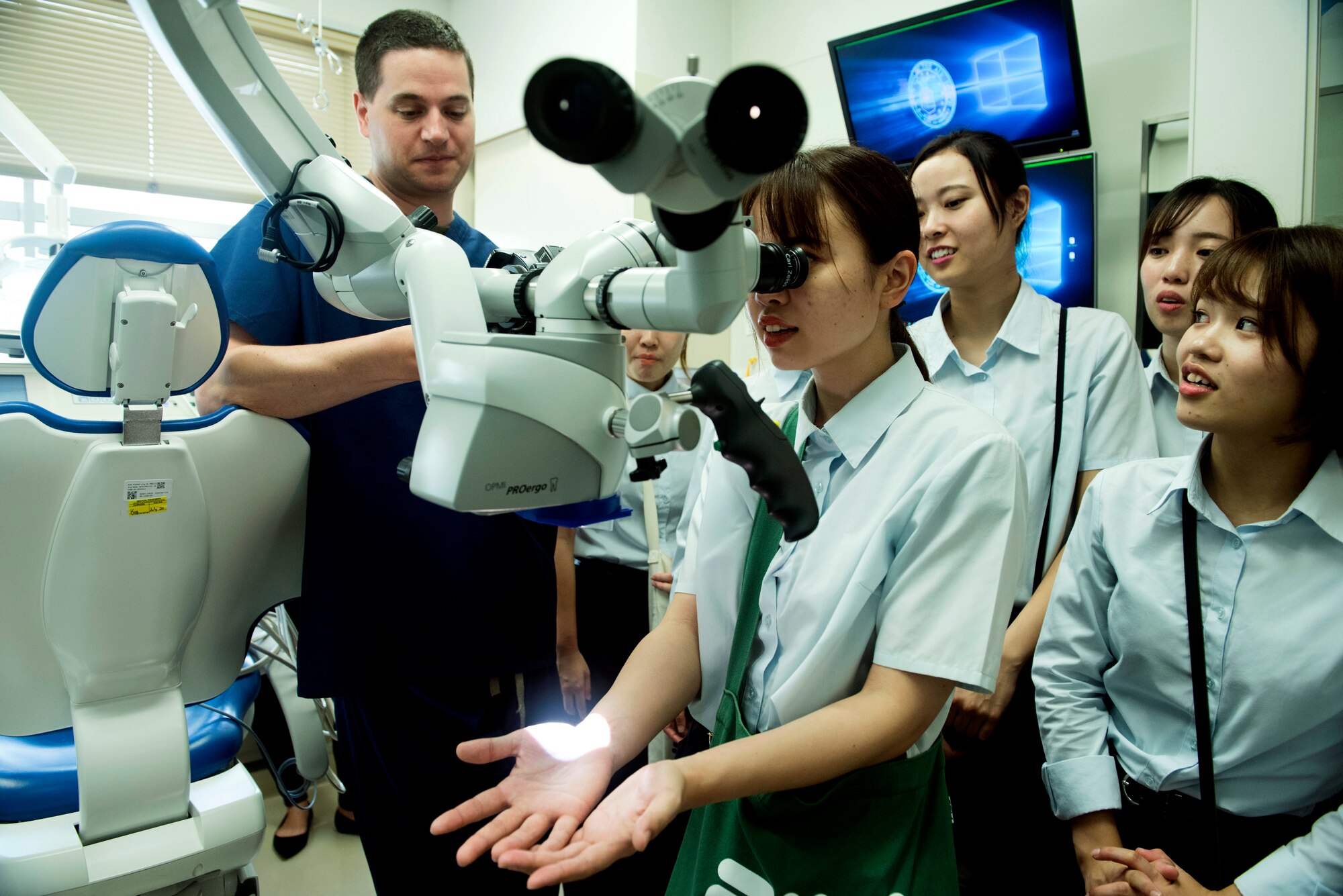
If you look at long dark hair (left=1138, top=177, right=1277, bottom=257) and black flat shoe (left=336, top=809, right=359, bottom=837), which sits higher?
long dark hair (left=1138, top=177, right=1277, bottom=257)

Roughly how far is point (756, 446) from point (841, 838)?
0.58m

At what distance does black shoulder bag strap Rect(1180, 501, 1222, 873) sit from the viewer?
1167mm

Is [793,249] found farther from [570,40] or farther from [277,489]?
[570,40]

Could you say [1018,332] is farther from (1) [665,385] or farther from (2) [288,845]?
(2) [288,845]

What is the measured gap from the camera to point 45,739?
1415mm

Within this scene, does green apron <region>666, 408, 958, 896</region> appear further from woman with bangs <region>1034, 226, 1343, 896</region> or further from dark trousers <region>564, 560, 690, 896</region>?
dark trousers <region>564, 560, 690, 896</region>

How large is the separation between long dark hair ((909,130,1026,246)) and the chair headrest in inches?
61.0

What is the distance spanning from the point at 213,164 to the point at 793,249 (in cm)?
407

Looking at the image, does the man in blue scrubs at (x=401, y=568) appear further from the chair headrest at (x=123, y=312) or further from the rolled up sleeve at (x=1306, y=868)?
the rolled up sleeve at (x=1306, y=868)

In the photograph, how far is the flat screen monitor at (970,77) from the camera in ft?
8.50

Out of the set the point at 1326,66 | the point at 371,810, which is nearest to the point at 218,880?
the point at 371,810

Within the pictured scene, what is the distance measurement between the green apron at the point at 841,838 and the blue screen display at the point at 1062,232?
1967 millimetres

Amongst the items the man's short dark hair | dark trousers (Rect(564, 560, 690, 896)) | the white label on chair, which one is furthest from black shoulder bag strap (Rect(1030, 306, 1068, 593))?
the white label on chair

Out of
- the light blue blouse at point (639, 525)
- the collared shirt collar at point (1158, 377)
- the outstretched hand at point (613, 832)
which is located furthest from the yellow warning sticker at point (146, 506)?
the collared shirt collar at point (1158, 377)
